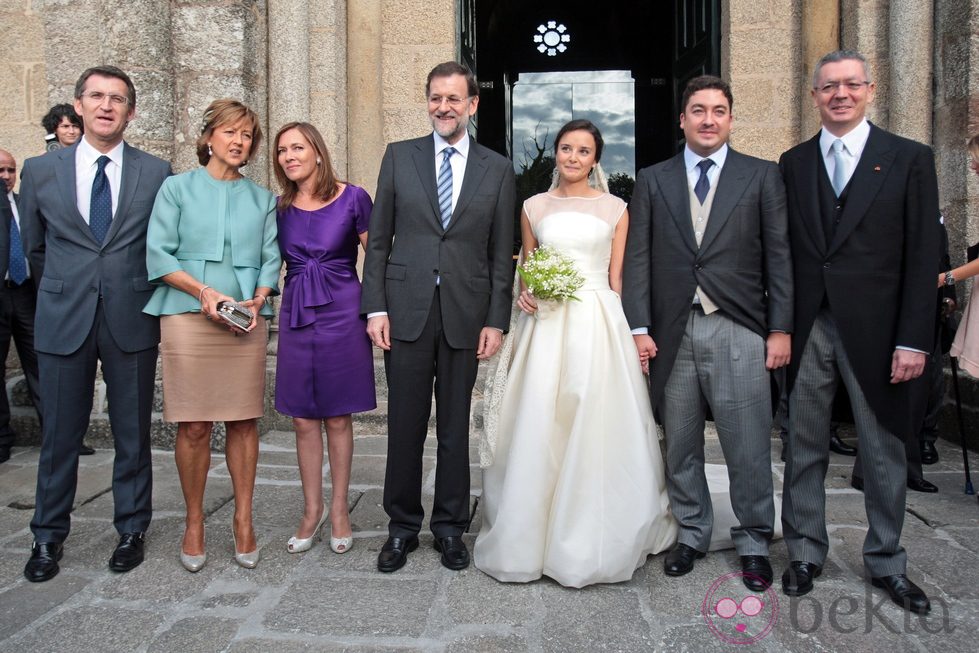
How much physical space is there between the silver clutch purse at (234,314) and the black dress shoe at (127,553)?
1139 millimetres

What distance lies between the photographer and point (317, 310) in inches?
139

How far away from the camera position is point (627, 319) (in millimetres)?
3447

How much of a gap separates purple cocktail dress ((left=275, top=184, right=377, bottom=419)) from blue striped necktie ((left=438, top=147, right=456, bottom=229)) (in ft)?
1.40

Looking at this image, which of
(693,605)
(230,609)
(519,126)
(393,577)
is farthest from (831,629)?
(519,126)

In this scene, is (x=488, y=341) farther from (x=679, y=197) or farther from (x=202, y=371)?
(x=202, y=371)

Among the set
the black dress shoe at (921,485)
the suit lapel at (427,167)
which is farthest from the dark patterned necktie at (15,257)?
the black dress shoe at (921,485)

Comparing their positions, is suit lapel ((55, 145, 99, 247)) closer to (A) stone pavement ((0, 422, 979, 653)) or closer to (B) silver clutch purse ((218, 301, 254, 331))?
(B) silver clutch purse ((218, 301, 254, 331))

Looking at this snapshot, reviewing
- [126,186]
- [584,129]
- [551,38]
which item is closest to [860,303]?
[584,129]

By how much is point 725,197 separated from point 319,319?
188 cm

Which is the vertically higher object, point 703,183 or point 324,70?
point 324,70

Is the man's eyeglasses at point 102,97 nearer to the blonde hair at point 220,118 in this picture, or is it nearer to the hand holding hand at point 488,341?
the blonde hair at point 220,118

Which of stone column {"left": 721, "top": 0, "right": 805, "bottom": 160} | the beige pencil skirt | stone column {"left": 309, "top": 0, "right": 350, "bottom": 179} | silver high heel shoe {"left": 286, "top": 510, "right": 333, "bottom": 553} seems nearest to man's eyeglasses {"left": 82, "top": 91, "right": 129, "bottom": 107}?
the beige pencil skirt

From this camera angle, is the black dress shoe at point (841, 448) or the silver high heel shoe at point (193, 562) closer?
the silver high heel shoe at point (193, 562)

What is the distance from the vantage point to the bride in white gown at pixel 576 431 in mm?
3213
